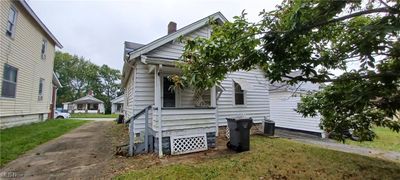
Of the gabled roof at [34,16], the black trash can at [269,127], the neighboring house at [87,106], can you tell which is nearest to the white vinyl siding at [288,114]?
the black trash can at [269,127]

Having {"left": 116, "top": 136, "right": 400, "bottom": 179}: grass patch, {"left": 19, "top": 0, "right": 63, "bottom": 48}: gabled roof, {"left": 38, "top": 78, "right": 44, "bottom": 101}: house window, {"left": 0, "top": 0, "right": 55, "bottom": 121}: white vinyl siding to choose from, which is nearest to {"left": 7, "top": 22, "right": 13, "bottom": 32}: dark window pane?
{"left": 0, "top": 0, "right": 55, "bottom": 121}: white vinyl siding

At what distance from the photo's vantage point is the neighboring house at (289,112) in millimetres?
12922

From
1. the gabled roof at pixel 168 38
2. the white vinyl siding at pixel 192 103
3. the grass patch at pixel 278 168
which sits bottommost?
the grass patch at pixel 278 168

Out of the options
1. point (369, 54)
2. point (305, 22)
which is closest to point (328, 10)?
point (305, 22)

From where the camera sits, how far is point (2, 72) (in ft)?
31.3

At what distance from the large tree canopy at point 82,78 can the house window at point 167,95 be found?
168 feet

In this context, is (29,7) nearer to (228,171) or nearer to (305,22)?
(228,171)

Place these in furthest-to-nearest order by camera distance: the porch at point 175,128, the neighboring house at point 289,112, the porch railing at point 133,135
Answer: the neighboring house at point 289,112
the porch at point 175,128
the porch railing at point 133,135

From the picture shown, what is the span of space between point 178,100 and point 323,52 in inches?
264

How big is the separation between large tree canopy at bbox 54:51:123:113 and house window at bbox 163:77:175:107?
5136cm

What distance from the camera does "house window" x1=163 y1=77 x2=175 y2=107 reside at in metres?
9.20

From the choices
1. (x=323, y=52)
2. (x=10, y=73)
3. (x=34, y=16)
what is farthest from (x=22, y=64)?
(x=323, y=52)

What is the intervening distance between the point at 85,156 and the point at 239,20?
5.95m

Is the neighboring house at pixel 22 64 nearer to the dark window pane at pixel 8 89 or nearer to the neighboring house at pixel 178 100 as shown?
the dark window pane at pixel 8 89
